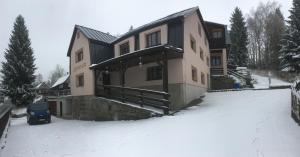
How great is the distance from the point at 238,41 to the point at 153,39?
32.2 meters

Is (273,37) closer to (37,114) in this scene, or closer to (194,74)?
(194,74)

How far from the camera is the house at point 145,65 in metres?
16.2

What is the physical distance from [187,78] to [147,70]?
130 inches

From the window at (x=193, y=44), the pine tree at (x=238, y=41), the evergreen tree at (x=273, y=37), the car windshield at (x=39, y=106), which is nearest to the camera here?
the window at (x=193, y=44)

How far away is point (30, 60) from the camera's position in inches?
1448

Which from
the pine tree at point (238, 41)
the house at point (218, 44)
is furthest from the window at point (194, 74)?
the pine tree at point (238, 41)

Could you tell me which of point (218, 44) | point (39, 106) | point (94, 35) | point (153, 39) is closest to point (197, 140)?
point (153, 39)

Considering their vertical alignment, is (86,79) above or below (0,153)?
above

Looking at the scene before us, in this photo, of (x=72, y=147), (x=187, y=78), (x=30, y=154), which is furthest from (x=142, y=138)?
(x=187, y=78)

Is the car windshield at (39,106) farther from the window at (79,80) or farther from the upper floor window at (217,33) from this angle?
the upper floor window at (217,33)

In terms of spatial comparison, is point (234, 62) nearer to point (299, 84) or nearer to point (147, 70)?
point (147, 70)

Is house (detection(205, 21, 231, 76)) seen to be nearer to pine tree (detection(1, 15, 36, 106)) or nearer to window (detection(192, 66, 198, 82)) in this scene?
window (detection(192, 66, 198, 82))

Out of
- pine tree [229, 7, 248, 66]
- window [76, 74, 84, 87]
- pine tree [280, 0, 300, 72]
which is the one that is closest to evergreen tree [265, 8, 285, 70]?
pine tree [229, 7, 248, 66]

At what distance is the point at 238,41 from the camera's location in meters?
47.6
